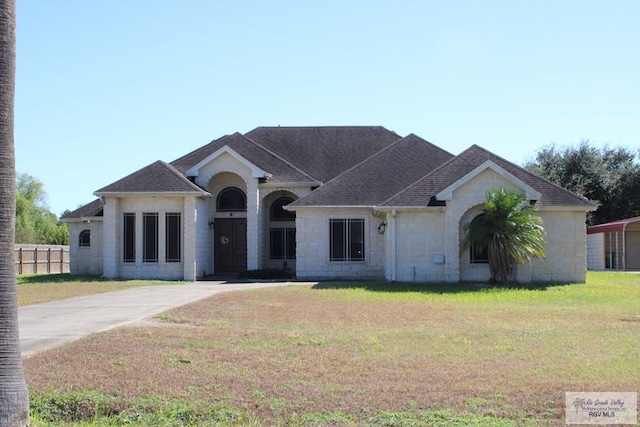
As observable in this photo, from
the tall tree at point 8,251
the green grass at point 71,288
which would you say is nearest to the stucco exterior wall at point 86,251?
the green grass at point 71,288

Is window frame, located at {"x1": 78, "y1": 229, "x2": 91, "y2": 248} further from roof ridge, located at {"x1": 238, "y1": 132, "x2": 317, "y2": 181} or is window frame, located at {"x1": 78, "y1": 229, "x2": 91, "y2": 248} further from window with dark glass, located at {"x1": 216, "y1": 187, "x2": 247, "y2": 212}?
roof ridge, located at {"x1": 238, "y1": 132, "x2": 317, "y2": 181}

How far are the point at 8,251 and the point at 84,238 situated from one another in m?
31.1

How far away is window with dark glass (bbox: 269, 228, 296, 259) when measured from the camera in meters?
35.7

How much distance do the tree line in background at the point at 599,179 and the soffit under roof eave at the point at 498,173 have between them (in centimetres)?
3193

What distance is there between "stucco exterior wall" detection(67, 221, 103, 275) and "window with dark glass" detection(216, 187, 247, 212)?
240 inches

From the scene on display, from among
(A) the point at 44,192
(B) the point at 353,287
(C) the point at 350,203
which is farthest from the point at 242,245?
(A) the point at 44,192

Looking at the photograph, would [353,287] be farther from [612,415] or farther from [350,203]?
[612,415]

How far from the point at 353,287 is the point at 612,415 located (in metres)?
18.4

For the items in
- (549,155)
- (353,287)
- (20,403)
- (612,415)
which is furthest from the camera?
(549,155)

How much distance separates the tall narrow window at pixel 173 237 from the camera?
106ft

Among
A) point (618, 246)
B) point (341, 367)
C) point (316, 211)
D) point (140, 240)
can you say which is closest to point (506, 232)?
point (316, 211)

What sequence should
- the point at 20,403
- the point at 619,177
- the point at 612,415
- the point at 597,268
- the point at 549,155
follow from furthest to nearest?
the point at 549,155 < the point at 619,177 < the point at 597,268 < the point at 612,415 < the point at 20,403

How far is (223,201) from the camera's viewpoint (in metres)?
35.1

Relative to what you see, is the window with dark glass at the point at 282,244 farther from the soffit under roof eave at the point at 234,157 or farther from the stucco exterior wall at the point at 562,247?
the stucco exterior wall at the point at 562,247
